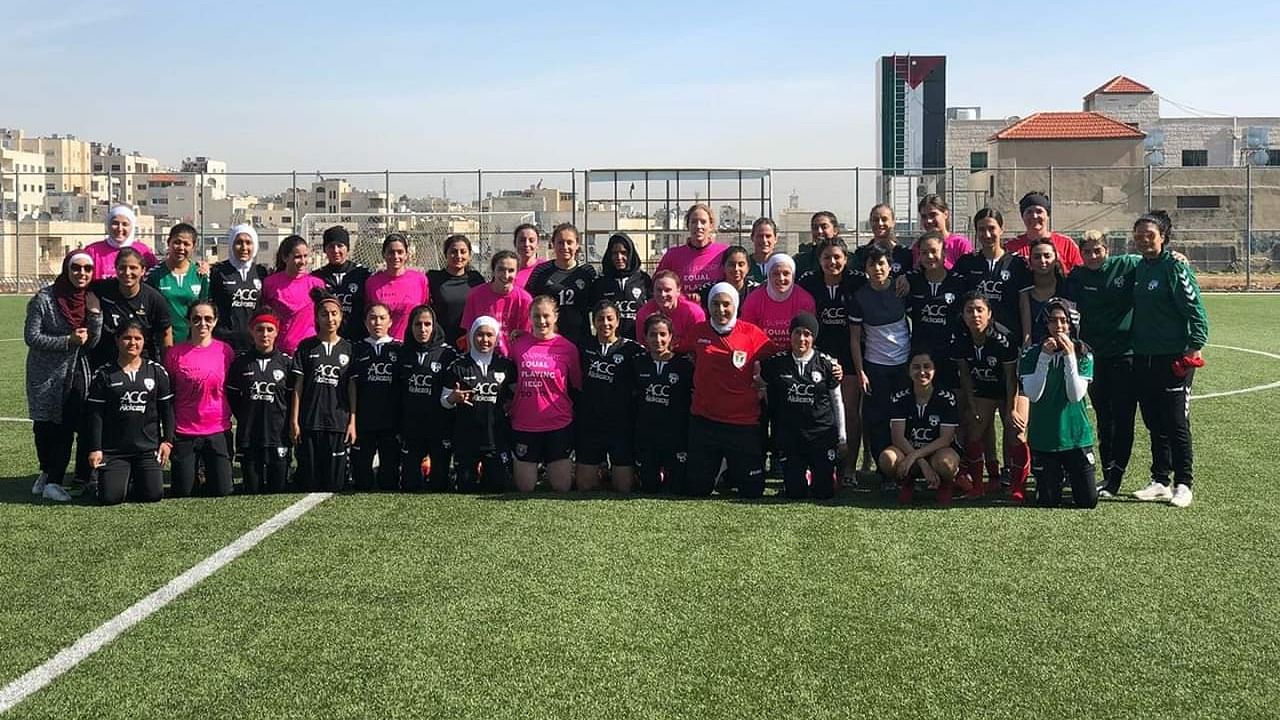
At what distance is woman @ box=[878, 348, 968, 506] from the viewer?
6926 mm

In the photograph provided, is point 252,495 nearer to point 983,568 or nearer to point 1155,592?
point 983,568

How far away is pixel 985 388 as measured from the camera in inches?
284

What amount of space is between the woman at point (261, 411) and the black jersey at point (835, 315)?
3.43m

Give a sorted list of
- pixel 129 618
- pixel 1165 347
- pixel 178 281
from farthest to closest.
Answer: pixel 178 281, pixel 1165 347, pixel 129 618

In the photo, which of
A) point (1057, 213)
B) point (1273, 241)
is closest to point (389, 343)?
point (1057, 213)

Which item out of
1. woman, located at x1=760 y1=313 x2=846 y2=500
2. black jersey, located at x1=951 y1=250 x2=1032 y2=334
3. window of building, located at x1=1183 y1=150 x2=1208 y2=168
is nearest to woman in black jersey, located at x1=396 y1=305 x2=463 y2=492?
woman, located at x1=760 y1=313 x2=846 y2=500

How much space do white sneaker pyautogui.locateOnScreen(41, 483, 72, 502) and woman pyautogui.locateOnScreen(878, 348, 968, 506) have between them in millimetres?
4905

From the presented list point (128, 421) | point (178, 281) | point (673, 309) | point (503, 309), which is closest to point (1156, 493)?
point (673, 309)

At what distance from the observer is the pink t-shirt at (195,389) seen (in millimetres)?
7211

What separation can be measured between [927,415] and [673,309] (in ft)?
5.72

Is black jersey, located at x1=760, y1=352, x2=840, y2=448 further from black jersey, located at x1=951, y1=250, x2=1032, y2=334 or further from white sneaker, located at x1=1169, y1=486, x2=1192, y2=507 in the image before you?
white sneaker, located at x1=1169, y1=486, x2=1192, y2=507

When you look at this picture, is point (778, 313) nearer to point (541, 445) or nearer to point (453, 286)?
point (541, 445)

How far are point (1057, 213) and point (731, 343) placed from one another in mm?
38095

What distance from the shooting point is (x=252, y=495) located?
7.16m
